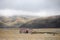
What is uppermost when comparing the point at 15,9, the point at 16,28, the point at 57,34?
the point at 15,9

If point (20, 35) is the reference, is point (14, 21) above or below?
above

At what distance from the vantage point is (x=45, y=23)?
1878mm

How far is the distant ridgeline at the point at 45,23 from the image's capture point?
1867 mm

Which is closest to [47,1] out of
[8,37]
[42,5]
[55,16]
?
[42,5]

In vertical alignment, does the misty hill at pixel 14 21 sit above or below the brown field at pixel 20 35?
above

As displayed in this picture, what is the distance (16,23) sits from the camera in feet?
6.22

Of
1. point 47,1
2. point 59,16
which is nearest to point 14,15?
point 47,1

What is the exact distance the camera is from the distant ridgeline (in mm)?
1867

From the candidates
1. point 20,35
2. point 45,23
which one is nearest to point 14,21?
point 20,35

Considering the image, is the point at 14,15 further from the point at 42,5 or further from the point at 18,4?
the point at 42,5

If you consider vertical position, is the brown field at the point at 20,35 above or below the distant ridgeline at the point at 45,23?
below

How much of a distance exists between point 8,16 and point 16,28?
0.23 meters

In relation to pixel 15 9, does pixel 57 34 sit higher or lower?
lower

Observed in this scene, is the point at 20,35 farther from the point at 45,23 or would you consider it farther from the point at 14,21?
the point at 45,23
